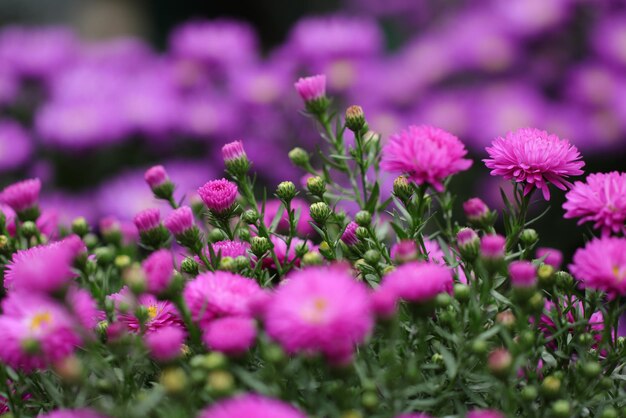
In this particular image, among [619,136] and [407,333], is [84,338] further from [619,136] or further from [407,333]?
[619,136]

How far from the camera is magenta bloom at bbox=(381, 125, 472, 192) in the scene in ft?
1.69

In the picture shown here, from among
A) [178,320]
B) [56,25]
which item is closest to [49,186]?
[178,320]

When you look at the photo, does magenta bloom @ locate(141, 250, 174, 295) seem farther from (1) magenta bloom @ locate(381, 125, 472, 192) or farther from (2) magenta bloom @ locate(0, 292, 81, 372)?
(1) magenta bloom @ locate(381, 125, 472, 192)

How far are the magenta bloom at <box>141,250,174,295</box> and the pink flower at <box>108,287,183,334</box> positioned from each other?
0.04 meters

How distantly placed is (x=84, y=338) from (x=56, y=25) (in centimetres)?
270

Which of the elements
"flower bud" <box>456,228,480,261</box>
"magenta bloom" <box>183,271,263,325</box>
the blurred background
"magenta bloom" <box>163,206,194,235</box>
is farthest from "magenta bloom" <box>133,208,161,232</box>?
the blurred background

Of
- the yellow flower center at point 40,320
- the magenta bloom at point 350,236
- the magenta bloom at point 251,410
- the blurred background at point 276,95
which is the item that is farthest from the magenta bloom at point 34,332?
the blurred background at point 276,95

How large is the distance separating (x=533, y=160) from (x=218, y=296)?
23 centimetres

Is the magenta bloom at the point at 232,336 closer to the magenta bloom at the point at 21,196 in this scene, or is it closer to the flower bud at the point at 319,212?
the flower bud at the point at 319,212

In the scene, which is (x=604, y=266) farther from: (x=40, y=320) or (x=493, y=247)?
(x=40, y=320)

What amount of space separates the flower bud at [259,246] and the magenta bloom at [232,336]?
0.13m

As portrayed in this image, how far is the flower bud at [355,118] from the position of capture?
0.63 meters

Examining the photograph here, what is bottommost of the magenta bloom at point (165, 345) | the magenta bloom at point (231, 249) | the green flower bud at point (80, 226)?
the green flower bud at point (80, 226)

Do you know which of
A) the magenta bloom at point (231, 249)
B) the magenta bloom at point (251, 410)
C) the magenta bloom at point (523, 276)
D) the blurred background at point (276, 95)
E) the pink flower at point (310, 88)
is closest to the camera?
the magenta bloom at point (251, 410)
